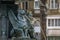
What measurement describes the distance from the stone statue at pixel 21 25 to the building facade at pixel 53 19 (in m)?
26.6

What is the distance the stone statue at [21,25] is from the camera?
35.1 ft

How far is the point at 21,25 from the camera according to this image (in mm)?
10938

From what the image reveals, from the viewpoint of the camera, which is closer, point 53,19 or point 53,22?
point 53,22

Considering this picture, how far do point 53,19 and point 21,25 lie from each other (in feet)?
97.9

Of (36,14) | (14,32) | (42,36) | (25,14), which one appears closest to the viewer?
(14,32)

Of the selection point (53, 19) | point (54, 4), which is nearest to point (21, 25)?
point (53, 19)

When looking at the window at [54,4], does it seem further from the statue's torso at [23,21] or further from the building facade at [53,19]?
the statue's torso at [23,21]

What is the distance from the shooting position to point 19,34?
10.8 m

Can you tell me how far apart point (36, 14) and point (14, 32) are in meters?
26.7

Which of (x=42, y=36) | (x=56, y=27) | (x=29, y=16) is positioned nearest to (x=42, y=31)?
(x=42, y=36)

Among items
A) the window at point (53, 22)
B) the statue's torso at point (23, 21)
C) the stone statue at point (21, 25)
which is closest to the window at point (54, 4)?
the window at point (53, 22)

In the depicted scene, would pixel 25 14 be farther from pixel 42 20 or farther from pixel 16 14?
pixel 42 20

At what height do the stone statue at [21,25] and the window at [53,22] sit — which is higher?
the stone statue at [21,25]

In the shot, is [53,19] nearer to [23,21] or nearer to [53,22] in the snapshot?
[53,22]
